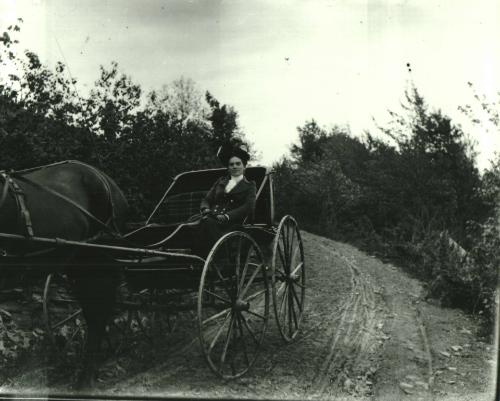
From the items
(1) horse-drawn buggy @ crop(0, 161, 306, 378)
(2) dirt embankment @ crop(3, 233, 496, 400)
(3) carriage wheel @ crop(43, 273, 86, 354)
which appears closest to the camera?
(1) horse-drawn buggy @ crop(0, 161, 306, 378)

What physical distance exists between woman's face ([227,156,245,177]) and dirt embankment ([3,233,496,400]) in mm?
1956

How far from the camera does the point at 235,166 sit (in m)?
5.08

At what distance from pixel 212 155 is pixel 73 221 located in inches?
181

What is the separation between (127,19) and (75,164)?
160 cm

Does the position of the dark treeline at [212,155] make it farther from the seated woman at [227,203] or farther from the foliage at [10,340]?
the foliage at [10,340]

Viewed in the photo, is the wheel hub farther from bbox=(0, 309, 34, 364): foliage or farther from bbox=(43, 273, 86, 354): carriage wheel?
bbox=(0, 309, 34, 364): foliage

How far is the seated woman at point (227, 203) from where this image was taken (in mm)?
4332

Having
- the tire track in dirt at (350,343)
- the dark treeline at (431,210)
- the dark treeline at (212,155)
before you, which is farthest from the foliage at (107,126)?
the dark treeline at (431,210)

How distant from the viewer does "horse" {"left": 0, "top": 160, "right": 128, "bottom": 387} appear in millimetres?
3658

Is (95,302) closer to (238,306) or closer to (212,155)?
(238,306)

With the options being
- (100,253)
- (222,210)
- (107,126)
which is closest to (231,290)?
(222,210)

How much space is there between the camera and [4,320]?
5.16 m

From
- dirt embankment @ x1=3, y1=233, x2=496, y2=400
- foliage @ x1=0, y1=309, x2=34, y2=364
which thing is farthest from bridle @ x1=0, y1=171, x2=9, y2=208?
foliage @ x1=0, y1=309, x2=34, y2=364

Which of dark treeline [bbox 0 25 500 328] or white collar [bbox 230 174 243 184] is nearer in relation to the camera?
white collar [bbox 230 174 243 184]
